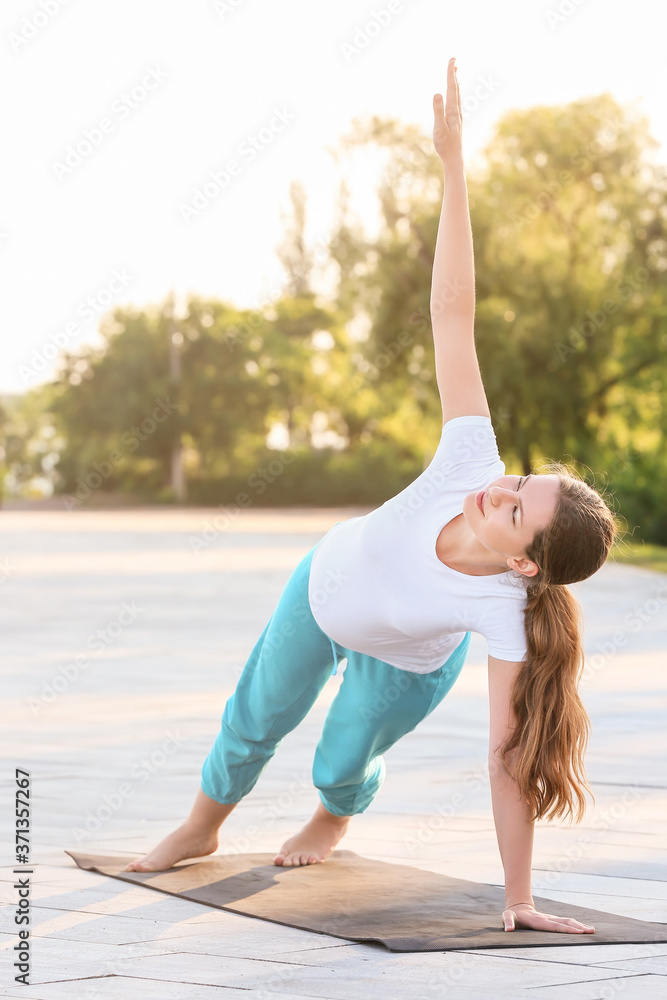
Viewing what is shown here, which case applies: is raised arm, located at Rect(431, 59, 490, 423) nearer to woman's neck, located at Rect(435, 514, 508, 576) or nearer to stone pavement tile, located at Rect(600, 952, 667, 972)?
woman's neck, located at Rect(435, 514, 508, 576)

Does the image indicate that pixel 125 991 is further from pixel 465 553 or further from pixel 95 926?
pixel 465 553

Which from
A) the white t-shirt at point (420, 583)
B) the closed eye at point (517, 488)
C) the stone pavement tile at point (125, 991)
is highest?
the closed eye at point (517, 488)

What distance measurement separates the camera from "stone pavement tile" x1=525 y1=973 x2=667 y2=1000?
292 cm

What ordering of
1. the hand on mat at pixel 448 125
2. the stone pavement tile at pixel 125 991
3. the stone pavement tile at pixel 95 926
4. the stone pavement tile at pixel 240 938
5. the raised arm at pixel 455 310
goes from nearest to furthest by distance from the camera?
the stone pavement tile at pixel 125 991, the stone pavement tile at pixel 240 938, the stone pavement tile at pixel 95 926, the raised arm at pixel 455 310, the hand on mat at pixel 448 125

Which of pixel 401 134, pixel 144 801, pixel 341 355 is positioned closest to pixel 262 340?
pixel 341 355

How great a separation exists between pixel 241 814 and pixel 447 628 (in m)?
1.94

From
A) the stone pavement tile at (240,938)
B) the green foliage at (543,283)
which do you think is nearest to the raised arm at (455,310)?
the stone pavement tile at (240,938)

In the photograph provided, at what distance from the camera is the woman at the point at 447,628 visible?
3467 millimetres

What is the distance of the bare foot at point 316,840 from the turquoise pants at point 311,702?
0.16m

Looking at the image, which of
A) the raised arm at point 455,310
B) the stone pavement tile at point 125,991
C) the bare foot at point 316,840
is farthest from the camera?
the bare foot at point 316,840

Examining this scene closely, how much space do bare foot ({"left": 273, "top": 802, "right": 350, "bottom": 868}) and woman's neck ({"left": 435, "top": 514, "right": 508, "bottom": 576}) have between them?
121 centimetres

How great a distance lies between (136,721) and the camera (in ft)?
23.5

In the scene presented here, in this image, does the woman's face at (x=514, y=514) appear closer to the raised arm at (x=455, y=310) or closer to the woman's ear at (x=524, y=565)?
the woman's ear at (x=524, y=565)

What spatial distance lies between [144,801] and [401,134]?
29500mm
